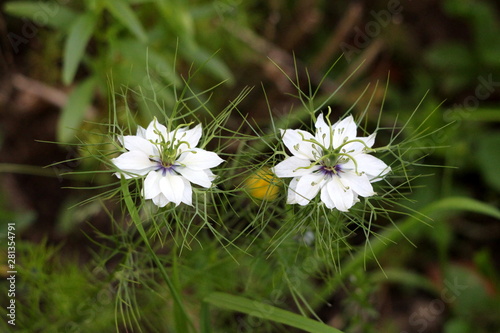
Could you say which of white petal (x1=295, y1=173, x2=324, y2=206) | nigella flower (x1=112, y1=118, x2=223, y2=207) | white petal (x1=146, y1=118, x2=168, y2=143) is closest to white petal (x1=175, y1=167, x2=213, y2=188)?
nigella flower (x1=112, y1=118, x2=223, y2=207)

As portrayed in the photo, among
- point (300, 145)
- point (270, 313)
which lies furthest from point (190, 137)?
point (270, 313)

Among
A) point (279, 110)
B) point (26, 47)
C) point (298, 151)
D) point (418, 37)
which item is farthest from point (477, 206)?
point (26, 47)

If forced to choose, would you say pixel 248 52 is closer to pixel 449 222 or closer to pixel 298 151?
pixel 449 222

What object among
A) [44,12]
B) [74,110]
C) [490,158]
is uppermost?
[44,12]

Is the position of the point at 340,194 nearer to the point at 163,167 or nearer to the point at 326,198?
the point at 326,198

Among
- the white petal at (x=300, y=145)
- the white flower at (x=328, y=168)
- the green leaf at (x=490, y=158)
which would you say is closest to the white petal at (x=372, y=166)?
the white flower at (x=328, y=168)

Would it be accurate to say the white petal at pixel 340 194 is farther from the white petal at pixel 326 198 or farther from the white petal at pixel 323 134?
the white petal at pixel 323 134

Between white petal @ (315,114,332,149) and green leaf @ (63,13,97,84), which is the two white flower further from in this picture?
green leaf @ (63,13,97,84)
